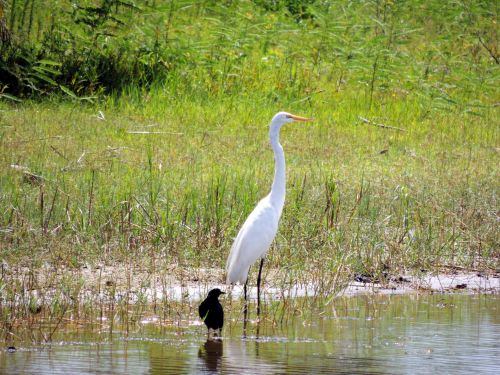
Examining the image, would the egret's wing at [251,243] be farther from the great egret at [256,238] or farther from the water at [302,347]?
the water at [302,347]

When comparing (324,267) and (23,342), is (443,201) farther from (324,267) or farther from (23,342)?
(23,342)

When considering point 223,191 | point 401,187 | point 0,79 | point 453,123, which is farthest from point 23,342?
point 453,123

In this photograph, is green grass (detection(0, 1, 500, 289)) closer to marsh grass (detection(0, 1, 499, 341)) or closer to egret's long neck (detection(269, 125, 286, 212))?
marsh grass (detection(0, 1, 499, 341))

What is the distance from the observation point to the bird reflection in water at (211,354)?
627 centimetres

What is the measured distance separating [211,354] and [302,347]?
22.8 inches

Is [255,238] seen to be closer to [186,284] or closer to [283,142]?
[186,284]

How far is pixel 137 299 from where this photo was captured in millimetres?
7625

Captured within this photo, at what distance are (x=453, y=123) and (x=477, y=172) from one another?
273 cm

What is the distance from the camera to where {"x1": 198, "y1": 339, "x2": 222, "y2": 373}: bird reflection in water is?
20.6 feet

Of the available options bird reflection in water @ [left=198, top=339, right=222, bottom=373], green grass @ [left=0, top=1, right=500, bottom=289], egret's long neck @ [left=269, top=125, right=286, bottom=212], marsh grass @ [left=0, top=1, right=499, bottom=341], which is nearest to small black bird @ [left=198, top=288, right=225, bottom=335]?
bird reflection in water @ [left=198, top=339, right=222, bottom=373]

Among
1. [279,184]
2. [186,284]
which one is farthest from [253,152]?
[186,284]

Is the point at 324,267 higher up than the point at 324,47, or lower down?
lower down

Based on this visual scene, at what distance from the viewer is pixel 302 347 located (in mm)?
6699

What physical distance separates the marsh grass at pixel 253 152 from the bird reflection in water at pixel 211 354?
593 millimetres
